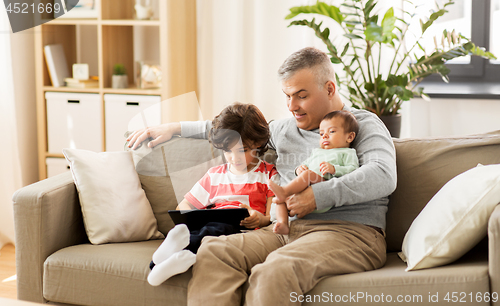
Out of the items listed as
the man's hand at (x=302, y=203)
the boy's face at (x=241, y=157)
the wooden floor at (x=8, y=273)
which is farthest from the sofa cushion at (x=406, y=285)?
the wooden floor at (x=8, y=273)

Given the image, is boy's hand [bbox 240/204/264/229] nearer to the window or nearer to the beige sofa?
the beige sofa

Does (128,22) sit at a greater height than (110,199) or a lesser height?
greater

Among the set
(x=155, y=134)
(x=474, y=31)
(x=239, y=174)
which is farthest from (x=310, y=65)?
(x=474, y=31)

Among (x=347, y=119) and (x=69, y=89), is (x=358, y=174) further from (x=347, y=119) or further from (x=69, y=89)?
(x=69, y=89)

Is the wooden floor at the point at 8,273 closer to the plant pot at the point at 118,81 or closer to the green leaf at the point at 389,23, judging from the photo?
the plant pot at the point at 118,81

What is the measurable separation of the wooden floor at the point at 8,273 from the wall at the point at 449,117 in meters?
2.12

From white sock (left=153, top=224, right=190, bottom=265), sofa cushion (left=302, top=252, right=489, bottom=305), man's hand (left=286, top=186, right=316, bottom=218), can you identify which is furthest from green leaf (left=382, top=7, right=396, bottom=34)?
white sock (left=153, top=224, right=190, bottom=265)

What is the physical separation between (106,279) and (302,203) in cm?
68

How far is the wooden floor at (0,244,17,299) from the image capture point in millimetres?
2290

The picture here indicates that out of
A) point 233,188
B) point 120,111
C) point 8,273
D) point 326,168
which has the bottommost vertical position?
point 8,273

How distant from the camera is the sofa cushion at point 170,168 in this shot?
193 cm

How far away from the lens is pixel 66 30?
3.17 m

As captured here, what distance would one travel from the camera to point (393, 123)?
2.52 m

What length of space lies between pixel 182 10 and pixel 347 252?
75.6 inches
